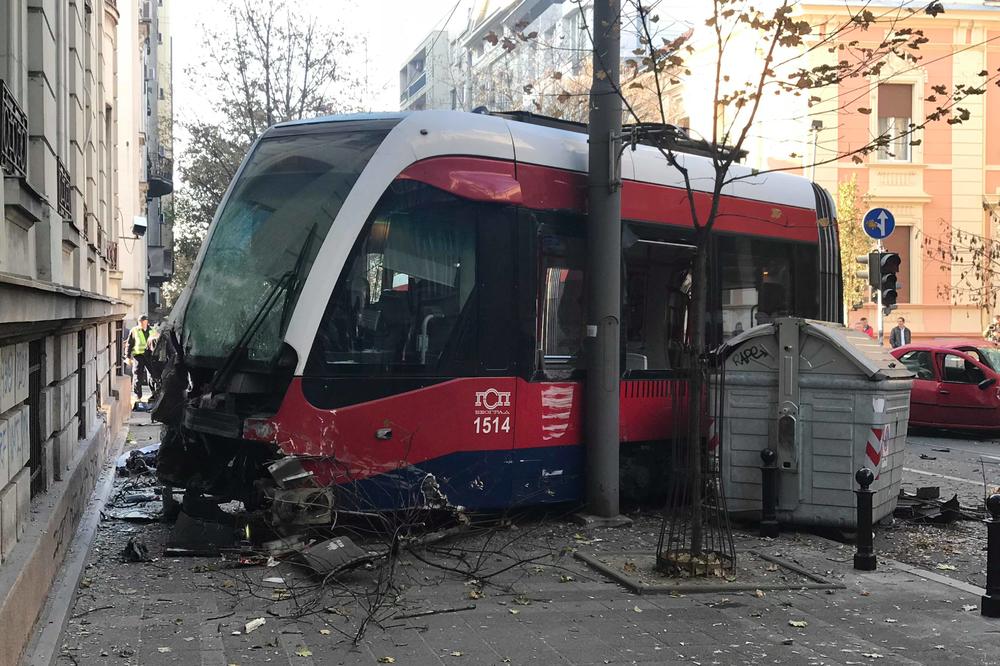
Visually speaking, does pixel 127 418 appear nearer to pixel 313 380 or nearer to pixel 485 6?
pixel 313 380

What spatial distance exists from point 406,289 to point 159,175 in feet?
135

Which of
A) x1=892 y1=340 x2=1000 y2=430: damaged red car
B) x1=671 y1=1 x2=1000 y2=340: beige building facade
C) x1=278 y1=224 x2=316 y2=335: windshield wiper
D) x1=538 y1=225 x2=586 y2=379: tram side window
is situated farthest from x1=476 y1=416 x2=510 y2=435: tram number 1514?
x1=671 y1=1 x2=1000 y2=340: beige building facade

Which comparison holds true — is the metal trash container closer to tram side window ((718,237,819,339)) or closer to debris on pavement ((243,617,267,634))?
tram side window ((718,237,819,339))

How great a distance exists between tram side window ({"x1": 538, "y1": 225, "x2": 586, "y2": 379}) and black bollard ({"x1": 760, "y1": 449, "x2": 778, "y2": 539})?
1.78 meters

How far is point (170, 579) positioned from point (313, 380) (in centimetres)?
164

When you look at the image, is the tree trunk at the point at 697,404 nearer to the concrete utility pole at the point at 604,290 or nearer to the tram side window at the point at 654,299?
the concrete utility pole at the point at 604,290

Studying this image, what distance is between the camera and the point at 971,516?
10453 millimetres

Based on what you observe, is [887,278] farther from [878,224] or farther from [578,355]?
[578,355]

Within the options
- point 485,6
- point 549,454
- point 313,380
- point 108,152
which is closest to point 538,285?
point 549,454

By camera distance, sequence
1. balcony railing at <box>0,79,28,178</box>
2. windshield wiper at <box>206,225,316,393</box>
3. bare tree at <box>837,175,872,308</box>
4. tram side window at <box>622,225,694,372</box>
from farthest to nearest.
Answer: bare tree at <box>837,175,872,308</box> < tram side window at <box>622,225,694,372</box> < windshield wiper at <box>206,225,316,393</box> < balcony railing at <box>0,79,28,178</box>

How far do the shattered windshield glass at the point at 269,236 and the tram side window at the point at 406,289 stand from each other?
344mm

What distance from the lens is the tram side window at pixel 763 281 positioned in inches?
435

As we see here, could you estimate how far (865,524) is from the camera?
8.07 metres

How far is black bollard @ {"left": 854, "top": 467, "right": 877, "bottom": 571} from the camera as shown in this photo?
798 cm
